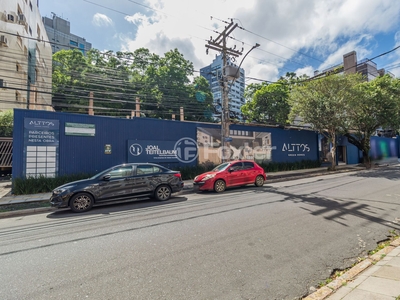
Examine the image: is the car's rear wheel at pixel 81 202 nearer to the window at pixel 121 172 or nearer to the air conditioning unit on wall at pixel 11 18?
the window at pixel 121 172

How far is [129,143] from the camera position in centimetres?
1460

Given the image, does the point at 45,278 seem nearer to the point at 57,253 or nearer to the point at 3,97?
the point at 57,253

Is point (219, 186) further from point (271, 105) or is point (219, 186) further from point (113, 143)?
point (271, 105)

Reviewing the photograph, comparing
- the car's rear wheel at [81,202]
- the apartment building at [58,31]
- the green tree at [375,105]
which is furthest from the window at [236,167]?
the apartment building at [58,31]

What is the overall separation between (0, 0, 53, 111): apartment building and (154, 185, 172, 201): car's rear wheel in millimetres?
13860

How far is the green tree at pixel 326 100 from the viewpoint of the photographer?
18.8 meters

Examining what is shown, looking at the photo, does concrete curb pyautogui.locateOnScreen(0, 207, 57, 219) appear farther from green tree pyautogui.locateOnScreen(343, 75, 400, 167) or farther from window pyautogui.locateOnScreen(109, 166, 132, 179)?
green tree pyautogui.locateOnScreen(343, 75, 400, 167)

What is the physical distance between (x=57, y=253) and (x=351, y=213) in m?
7.33

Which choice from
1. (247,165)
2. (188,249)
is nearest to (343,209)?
(188,249)

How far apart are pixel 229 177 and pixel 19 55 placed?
2422cm

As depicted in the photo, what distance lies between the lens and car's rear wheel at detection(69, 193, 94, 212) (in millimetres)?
7559

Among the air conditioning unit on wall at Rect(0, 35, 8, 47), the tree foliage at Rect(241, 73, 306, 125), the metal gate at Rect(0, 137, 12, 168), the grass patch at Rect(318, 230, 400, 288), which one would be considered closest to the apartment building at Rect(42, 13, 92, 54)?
the air conditioning unit on wall at Rect(0, 35, 8, 47)

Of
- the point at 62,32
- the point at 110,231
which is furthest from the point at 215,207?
the point at 62,32

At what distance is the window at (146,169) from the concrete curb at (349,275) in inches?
282
